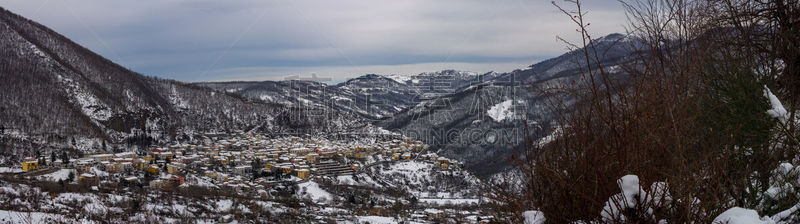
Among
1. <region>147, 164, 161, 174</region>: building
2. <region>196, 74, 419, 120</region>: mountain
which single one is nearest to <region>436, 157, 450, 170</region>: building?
<region>147, 164, 161, 174</region>: building

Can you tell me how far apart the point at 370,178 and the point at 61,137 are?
36557 millimetres

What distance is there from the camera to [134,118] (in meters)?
62.0

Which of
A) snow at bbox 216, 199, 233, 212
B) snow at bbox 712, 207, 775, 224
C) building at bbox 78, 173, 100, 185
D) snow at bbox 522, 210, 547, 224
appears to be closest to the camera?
snow at bbox 712, 207, 775, 224

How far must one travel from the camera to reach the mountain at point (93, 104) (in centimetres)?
4879

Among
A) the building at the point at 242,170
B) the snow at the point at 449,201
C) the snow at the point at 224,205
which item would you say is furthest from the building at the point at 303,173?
the snow at the point at 224,205

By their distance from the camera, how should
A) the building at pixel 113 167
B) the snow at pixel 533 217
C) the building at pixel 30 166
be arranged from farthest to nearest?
the building at pixel 113 167 < the building at pixel 30 166 < the snow at pixel 533 217

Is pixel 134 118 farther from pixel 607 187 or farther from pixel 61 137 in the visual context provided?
pixel 607 187

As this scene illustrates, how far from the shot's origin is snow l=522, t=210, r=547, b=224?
5.54 ft

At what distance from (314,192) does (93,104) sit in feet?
143

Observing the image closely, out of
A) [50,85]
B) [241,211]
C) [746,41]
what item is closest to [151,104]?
[50,85]

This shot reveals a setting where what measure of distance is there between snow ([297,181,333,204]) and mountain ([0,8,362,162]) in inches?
1158

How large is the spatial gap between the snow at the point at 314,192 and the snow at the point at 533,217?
107 ft

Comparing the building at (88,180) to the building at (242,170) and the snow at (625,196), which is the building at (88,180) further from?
the snow at (625,196)

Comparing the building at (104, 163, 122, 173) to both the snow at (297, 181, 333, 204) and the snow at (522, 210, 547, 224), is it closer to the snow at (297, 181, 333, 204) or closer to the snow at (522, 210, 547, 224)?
the snow at (297, 181, 333, 204)
